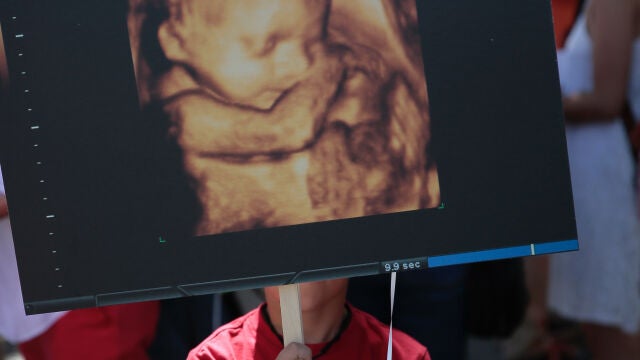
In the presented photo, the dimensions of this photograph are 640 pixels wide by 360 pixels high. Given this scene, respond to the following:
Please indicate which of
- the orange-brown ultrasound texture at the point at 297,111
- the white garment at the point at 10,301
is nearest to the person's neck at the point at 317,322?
the orange-brown ultrasound texture at the point at 297,111

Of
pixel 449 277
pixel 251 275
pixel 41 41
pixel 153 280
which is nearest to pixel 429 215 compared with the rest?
pixel 251 275

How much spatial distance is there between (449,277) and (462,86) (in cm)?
112

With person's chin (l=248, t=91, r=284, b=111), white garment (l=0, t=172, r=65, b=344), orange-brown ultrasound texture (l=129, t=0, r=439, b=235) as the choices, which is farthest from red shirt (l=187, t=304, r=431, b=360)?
white garment (l=0, t=172, r=65, b=344)

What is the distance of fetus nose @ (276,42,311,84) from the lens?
53.1 inches

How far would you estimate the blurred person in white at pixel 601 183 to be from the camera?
249cm

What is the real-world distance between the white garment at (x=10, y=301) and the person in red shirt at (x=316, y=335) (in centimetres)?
67

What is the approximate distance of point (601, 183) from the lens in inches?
103

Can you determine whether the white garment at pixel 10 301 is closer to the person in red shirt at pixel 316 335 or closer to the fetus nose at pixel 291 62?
the person in red shirt at pixel 316 335

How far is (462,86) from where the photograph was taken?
1.36m

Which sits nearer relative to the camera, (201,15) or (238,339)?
(201,15)

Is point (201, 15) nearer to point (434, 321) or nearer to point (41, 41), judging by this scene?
point (41, 41)

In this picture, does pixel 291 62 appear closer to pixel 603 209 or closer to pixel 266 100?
pixel 266 100

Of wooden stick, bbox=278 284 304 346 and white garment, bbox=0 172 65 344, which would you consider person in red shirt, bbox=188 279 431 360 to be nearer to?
wooden stick, bbox=278 284 304 346

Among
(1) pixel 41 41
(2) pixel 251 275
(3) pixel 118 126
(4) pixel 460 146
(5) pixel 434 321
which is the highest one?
(1) pixel 41 41
